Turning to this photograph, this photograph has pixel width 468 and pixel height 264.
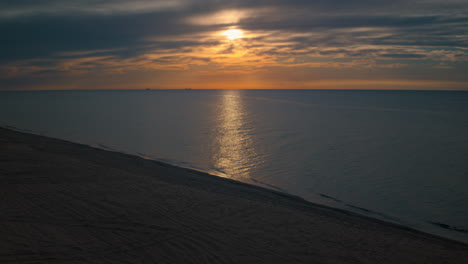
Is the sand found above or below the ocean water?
above

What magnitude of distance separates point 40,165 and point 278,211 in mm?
9713

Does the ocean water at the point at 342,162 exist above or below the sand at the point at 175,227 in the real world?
below

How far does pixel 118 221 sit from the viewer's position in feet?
24.8

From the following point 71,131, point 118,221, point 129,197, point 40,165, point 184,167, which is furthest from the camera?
point 71,131

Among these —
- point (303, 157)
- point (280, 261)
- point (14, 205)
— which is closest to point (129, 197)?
point (14, 205)

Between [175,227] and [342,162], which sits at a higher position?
[175,227]

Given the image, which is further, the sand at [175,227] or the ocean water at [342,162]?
the ocean water at [342,162]

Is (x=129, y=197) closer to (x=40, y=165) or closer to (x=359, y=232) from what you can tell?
(x=40, y=165)

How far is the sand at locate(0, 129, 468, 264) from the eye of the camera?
20.6 ft

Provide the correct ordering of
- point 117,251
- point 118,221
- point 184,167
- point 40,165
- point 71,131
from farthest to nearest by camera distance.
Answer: point 71,131, point 184,167, point 40,165, point 118,221, point 117,251

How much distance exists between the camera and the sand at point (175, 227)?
20.6 feet

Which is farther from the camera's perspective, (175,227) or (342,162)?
(342,162)

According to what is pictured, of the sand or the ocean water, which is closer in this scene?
the sand

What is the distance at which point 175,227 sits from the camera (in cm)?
748
